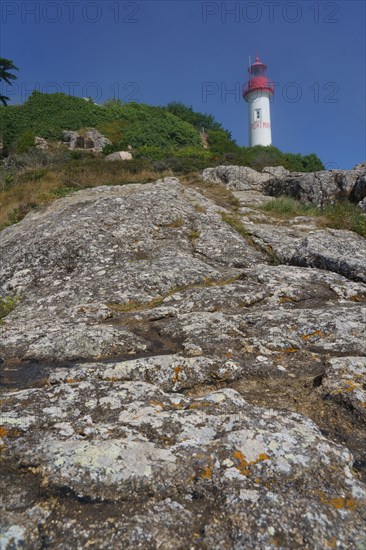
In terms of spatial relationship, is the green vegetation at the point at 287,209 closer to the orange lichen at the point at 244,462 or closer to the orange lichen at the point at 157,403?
the orange lichen at the point at 157,403

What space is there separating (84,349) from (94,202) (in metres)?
7.33

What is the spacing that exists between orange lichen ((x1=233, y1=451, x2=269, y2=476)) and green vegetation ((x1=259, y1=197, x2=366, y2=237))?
31.4ft

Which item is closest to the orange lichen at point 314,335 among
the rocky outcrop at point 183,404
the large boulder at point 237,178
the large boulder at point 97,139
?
the rocky outcrop at point 183,404

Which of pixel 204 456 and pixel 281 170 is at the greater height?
pixel 281 170

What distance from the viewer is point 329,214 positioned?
12438mm

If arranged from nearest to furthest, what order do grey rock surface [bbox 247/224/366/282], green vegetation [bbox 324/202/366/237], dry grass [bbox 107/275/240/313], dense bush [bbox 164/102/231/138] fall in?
1. dry grass [bbox 107/275/240/313]
2. grey rock surface [bbox 247/224/366/282]
3. green vegetation [bbox 324/202/366/237]
4. dense bush [bbox 164/102/231/138]

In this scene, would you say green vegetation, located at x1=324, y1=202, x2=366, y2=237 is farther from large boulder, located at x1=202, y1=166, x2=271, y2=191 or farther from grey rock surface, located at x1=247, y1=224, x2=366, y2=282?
large boulder, located at x1=202, y1=166, x2=271, y2=191

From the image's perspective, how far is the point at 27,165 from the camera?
21.0 m

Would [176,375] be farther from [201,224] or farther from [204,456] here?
[201,224]

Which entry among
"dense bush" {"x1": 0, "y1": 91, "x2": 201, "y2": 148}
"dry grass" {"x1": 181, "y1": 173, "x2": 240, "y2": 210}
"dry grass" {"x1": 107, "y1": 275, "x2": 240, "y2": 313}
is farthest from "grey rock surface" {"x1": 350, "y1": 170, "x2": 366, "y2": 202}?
"dense bush" {"x1": 0, "y1": 91, "x2": 201, "y2": 148}

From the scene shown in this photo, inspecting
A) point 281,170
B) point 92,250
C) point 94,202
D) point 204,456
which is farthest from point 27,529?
point 281,170

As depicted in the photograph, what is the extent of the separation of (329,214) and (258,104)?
51.3 meters

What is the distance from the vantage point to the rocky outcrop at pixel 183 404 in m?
2.12

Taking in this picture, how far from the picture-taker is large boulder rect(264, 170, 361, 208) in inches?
607
